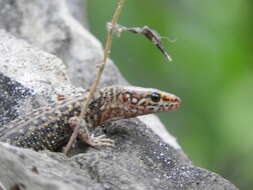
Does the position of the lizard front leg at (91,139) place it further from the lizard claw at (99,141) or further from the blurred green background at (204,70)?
the blurred green background at (204,70)

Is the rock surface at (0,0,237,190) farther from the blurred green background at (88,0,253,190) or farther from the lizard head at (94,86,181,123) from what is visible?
the blurred green background at (88,0,253,190)

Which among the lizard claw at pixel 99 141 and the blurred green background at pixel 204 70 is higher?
the blurred green background at pixel 204 70

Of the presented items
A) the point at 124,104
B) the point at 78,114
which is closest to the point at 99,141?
the point at 78,114

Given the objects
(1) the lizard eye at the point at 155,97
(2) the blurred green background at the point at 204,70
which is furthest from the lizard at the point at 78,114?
(2) the blurred green background at the point at 204,70

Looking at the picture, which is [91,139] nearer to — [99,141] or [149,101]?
[99,141]

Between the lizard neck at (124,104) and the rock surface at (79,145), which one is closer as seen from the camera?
the rock surface at (79,145)

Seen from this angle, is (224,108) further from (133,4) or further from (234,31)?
(133,4)

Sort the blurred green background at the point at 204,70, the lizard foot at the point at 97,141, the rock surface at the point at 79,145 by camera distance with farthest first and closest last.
Result: the blurred green background at the point at 204,70 → the lizard foot at the point at 97,141 → the rock surface at the point at 79,145

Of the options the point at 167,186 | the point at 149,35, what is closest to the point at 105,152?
the point at 167,186
